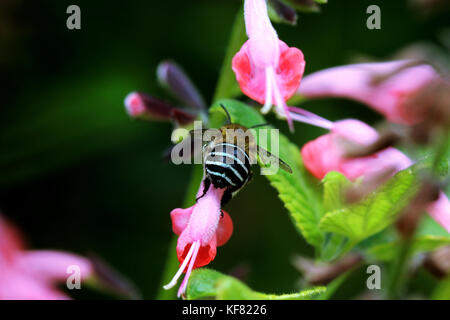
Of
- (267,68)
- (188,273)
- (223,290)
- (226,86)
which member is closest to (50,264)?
(226,86)

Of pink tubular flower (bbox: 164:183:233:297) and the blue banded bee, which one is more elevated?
the blue banded bee

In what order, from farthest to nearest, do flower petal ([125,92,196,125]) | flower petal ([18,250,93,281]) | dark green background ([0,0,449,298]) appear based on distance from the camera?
1. dark green background ([0,0,449,298])
2. flower petal ([18,250,93,281])
3. flower petal ([125,92,196,125])

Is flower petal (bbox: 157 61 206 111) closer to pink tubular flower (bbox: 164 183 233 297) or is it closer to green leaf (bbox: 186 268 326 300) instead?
pink tubular flower (bbox: 164 183 233 297)

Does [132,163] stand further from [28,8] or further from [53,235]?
[28,8]

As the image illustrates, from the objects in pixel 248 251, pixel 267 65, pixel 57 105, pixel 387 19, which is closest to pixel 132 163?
pixel 57 105

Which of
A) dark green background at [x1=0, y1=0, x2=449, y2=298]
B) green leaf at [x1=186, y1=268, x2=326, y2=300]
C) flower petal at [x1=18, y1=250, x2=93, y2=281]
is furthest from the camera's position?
dark green background at [x1=0, y1=0, x2=449, y2=298]

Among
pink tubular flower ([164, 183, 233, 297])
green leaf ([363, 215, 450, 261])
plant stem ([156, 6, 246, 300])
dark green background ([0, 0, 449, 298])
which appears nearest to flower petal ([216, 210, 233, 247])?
pink tubular flower ([164, 183, 233, 297])

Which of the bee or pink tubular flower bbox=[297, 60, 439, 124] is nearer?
the bee

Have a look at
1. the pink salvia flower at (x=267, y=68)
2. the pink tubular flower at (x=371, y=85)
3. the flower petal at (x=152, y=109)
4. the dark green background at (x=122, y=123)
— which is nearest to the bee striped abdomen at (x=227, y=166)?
the pink salvia flower at (x=267, y=68)
